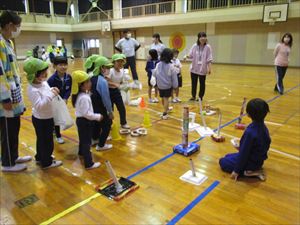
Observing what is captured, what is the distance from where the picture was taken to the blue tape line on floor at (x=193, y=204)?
187cm

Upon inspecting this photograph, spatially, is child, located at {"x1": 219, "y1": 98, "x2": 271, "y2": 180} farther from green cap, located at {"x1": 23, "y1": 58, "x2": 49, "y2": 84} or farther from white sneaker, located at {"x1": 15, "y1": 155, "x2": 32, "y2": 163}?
white sneaker, located at {"x1": 15, "y1": 155, "x2": 32, "y2": 163}

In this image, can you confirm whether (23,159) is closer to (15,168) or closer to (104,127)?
(15,168)

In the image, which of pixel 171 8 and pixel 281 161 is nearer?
pixel 281 161

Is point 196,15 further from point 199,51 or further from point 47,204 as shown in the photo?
point 47,204

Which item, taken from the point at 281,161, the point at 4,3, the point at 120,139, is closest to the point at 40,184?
the point at 120,139

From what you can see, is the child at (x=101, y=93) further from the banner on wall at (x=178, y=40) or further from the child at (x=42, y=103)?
the banner on wall at (x=178, y=40)

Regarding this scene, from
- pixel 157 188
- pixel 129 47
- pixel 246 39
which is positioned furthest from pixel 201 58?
pixel 246 39

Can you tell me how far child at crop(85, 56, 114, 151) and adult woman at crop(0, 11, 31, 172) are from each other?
0.82 meters

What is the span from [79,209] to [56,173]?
72 cm

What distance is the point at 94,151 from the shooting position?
121 inches

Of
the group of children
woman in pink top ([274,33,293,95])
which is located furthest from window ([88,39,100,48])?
the group of children

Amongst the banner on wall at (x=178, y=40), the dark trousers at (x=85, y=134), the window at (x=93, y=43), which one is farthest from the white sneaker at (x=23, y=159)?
the window at (x=93, y=43)

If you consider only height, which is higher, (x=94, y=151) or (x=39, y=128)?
(x=39, y=128)

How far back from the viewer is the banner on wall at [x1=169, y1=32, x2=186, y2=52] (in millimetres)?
15656
